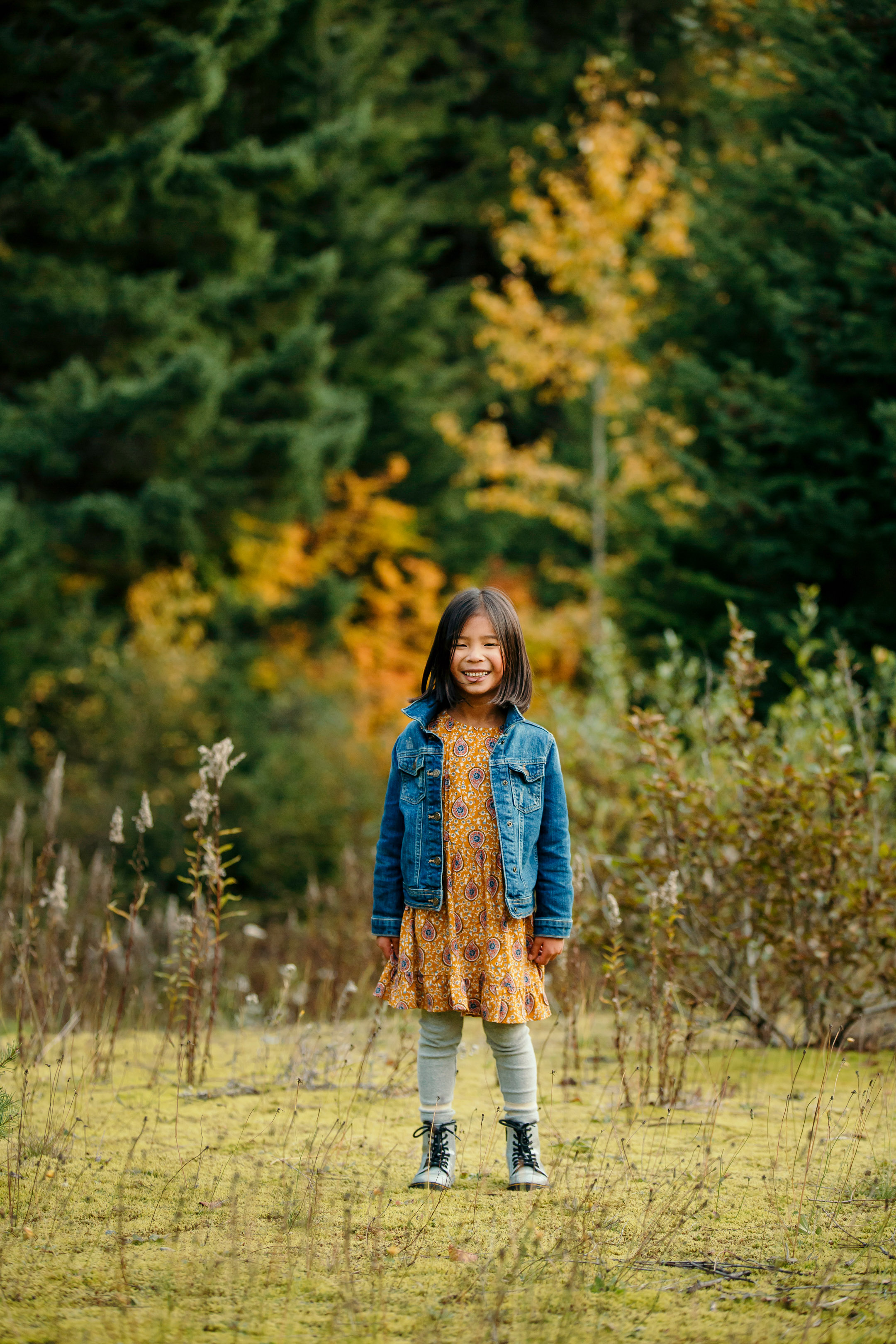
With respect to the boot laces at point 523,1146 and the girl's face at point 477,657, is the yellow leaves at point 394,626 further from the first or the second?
the boot laces at point 523,1146

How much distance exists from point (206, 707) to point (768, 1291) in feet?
30.4

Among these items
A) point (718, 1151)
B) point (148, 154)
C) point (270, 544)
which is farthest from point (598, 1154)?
point (270, 544)

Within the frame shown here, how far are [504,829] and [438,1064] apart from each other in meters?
0.69

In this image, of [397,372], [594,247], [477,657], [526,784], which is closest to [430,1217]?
[526,784]

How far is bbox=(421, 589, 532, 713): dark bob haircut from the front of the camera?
12.0 feet

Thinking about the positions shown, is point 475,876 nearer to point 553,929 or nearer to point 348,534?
point 553,929

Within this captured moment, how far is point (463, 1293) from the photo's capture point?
109 inches

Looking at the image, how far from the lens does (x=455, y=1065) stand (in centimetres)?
357

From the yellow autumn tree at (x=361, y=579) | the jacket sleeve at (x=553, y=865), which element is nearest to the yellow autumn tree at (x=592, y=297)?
the yellow autumn tree at (x=361, y=579)

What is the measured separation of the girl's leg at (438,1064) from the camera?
3.52 meters

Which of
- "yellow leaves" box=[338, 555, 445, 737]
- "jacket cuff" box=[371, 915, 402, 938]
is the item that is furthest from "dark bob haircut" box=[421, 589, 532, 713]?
"yellow leaves" box=[338, 555, 445, 737]

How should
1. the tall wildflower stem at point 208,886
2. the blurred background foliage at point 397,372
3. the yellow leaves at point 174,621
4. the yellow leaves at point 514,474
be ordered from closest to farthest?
the tall wildflower stem at point 208,886
the blurred background foliage at point 397,372
the yellow leaves at point 174,621
the yellow leaves at point 514,474

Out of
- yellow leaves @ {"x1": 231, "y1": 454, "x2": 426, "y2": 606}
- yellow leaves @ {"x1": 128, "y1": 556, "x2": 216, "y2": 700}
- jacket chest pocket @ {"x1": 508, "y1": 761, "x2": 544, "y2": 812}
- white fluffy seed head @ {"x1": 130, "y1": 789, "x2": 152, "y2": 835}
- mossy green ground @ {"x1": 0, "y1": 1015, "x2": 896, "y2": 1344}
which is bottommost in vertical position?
mossy green ground @ {"x1": 0, "y1": 1015, "x2": 896, "y2": 1344}

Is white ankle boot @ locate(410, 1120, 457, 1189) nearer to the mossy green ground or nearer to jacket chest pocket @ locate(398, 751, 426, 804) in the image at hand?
the mossy green ground
